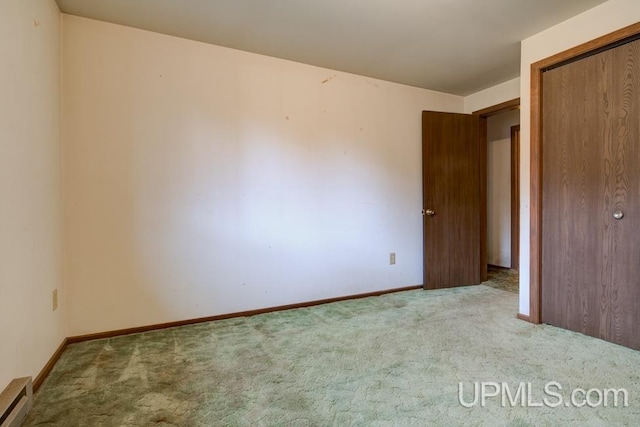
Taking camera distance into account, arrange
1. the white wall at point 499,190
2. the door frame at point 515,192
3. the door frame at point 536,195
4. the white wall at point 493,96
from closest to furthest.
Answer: the door frame at point 536,195, the white wall at point 493,96, the door frame at point 515,192, the white wall at point 499,190

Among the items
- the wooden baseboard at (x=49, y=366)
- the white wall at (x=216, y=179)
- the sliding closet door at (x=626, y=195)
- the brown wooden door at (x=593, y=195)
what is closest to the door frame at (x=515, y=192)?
the white wall at (x=216, y=179)

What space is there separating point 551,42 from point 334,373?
2.82 m

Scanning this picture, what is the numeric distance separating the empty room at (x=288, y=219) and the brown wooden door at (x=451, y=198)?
0.95 feet

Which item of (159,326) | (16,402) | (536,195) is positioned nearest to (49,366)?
(16,402)

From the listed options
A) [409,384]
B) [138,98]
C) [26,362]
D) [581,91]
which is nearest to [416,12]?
[581,91]

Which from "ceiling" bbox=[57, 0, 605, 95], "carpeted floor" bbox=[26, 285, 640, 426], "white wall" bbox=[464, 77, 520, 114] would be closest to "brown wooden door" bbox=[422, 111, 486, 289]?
"white wall" bbox=[464, 77, 520, 114]

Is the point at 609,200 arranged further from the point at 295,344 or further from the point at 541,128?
the point at 295,344

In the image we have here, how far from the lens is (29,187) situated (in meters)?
1.71

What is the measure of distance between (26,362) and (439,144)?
12.5ft

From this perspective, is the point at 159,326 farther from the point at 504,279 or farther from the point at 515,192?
the point at 515,192

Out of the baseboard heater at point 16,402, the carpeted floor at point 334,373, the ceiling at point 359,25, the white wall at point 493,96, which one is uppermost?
the ceiling at point 359,25

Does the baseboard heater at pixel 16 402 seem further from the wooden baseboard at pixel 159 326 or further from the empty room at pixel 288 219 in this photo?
the wooden baseboard at pixel 159 326

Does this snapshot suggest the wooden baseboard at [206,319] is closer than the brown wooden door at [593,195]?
No

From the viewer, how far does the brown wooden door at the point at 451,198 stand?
3.68 m
